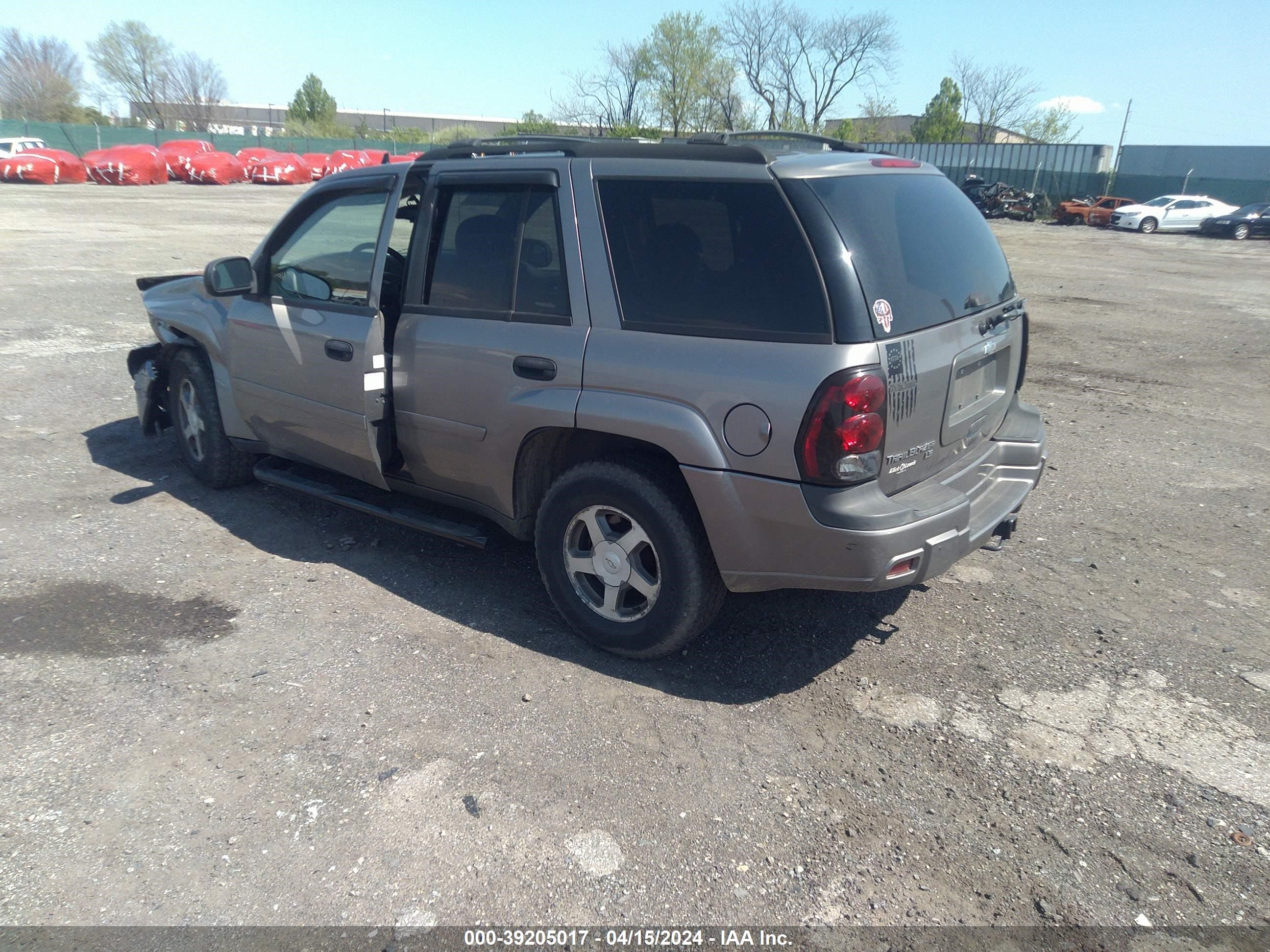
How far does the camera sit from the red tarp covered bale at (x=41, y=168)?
3378 cm

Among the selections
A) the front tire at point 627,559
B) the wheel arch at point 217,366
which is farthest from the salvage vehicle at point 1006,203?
the front tire at point 627,559

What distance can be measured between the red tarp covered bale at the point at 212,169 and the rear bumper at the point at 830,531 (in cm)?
4301

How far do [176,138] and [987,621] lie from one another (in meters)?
57.7

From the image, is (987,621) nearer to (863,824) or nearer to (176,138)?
(863,824)

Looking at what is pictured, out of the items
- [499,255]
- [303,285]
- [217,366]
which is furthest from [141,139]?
[499,255]

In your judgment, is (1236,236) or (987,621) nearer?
(987,621)

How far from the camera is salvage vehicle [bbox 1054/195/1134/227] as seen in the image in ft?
127

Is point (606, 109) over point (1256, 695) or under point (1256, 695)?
over

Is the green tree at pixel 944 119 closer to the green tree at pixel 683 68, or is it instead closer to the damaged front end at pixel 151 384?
the green tree at pixel 683 68

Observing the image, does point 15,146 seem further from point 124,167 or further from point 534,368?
point 534,368

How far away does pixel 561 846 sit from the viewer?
2789 mm

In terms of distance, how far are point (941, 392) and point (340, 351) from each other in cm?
277

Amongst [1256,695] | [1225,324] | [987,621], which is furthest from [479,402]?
[1225,324]

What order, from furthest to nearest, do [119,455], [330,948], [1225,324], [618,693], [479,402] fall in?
[1225,324] < [119,455] < [479,402] < [618,693] < [330,948]
